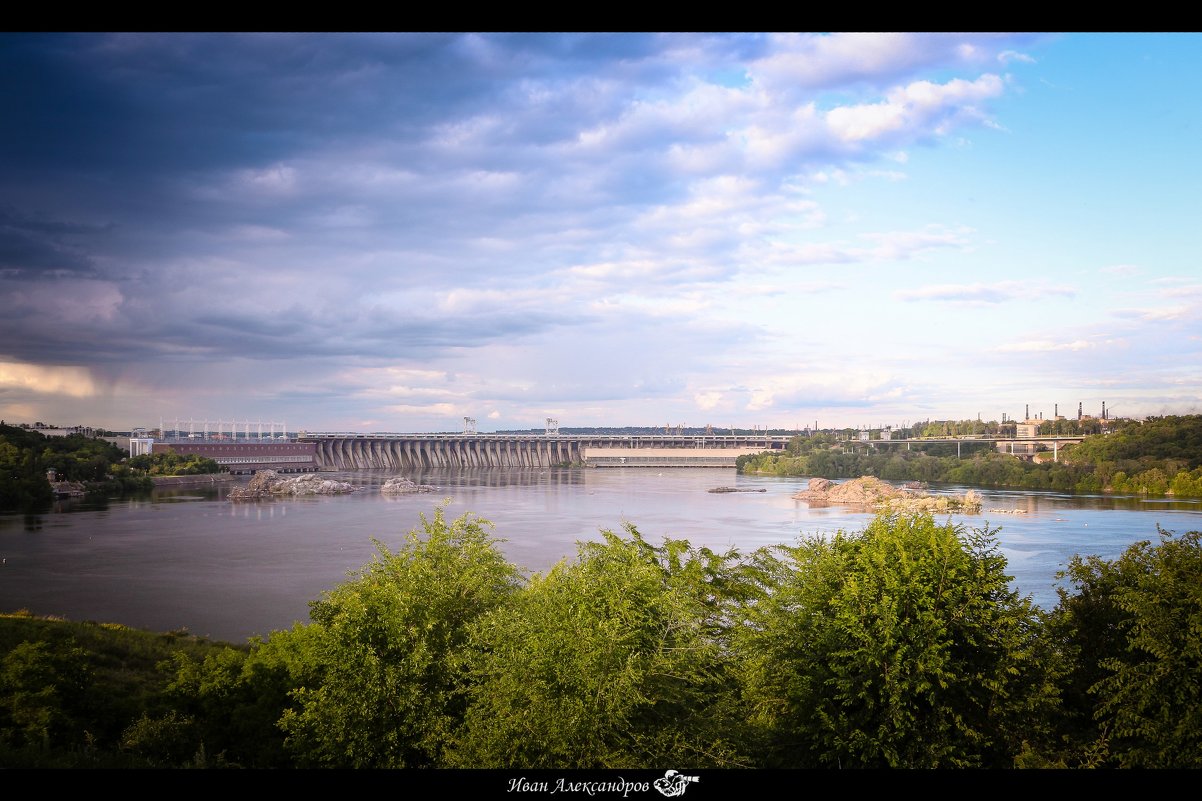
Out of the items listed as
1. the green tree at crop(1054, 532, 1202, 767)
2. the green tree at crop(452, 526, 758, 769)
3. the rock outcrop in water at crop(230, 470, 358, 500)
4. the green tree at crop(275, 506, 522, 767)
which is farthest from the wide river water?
the green tree at crop(452, 526, 758, 769)

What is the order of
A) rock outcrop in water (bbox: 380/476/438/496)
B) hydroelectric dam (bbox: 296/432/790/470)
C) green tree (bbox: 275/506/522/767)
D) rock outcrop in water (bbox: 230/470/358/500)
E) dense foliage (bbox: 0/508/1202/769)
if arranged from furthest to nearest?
1. rock outcrop in water (bbox: 230/470/358/500)
2. rock outcrop in water (bbox: 380/476/438/496)
3. hydroelectric dam (bbox: 296/432/790/470)
4. green tree (bbox: 275/506/522/767)
5. dense foliage (bbox: 0/508/1202/769)

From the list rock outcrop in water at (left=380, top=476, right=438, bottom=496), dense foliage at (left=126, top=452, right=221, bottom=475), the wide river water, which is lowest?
the wide river water

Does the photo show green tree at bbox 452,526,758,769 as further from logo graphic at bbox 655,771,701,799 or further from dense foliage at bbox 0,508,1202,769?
logo graphic at bbox 655,771,701,799

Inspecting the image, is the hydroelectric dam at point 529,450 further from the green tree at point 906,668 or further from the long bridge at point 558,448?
the green tree at point 906,668

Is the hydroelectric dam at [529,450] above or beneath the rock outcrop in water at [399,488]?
above

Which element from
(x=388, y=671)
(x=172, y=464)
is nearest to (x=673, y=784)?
(x=388, y=671)

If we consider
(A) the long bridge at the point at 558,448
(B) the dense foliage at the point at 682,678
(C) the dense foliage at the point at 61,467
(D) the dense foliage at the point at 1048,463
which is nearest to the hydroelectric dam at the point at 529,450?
(A) the long bridge at the point at 558,448
